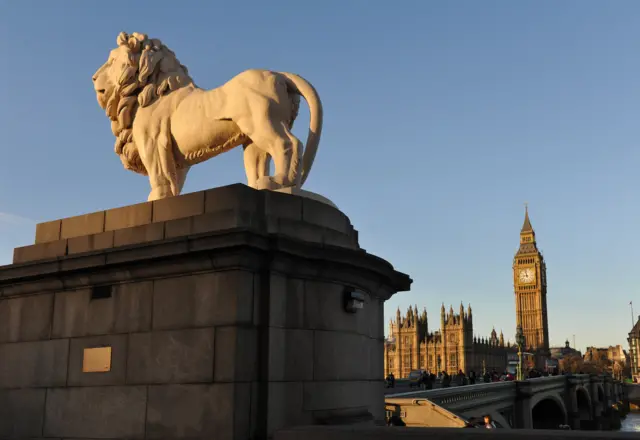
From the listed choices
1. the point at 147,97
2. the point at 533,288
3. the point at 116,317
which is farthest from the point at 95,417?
the point at 533,288

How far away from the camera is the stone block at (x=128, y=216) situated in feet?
23.0

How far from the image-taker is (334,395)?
662 centimetres

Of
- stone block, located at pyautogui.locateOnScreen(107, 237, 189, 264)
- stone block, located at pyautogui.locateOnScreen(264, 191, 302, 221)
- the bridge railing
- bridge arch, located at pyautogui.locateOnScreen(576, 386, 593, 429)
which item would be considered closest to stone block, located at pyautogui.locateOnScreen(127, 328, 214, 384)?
stone block, located at pyautogui.locateOnScreen(107, 237, 189, 264)

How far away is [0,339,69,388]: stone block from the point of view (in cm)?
705

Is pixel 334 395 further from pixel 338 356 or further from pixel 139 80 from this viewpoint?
pixel 139 80

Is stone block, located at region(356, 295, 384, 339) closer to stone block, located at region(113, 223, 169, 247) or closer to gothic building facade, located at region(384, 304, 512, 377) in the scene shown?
stone block, located at region(113, 223, 169, 247)

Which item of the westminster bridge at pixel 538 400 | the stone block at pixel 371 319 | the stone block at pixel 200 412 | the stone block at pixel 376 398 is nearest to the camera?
the stone block at pixel 200 412

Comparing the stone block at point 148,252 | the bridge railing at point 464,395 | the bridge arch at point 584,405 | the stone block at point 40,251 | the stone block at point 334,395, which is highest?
the stone block at point 40,251

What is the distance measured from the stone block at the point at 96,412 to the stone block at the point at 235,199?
1980mm

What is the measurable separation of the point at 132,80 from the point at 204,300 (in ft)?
13.2

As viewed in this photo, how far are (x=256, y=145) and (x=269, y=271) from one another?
7.40 ft

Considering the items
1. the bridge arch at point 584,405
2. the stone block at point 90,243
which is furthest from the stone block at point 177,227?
the bridge arch at point 584,405

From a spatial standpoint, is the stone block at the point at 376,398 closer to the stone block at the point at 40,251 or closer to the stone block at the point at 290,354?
the stone block at the point at 290,354

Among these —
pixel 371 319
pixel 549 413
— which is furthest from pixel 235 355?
pixel 549 413
